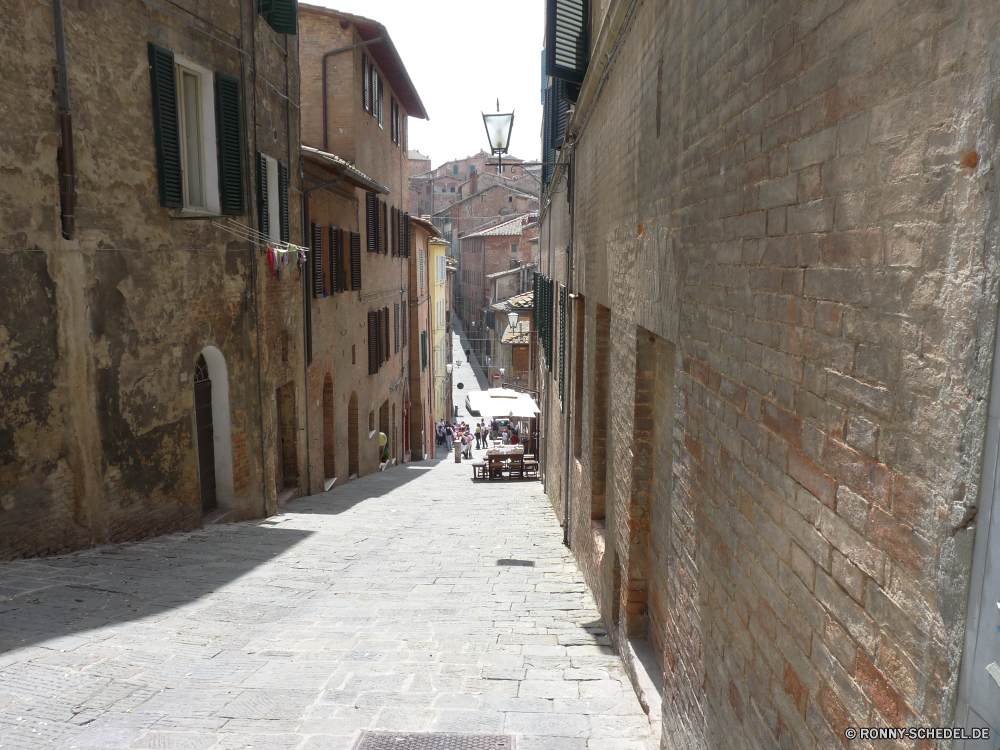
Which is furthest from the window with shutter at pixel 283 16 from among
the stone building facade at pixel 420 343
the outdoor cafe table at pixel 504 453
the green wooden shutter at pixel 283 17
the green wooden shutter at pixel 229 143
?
the stone building facade at pixel 420 343

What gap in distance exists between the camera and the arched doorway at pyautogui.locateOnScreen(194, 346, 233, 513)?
30.8 ft

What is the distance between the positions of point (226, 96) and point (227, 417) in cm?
380

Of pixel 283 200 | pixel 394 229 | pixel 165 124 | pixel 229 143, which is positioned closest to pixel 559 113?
pixel 283 200

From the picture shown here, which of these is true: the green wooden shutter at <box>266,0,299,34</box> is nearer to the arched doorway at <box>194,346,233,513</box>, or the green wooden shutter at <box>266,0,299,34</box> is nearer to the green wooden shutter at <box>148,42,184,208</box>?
the green wooden shutter at <box>148,42,184,208</box>

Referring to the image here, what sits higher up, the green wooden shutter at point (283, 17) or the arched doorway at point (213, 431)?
the green wooden shutter at point (283, 17)

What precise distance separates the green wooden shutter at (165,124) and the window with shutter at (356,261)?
26.1 feet

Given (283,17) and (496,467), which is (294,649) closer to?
(283,17)

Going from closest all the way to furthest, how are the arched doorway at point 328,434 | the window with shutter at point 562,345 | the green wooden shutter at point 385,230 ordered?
the window with shutter at point 562,345
the arched doorway at point 328,434
the green wooden shutter at point 385,230

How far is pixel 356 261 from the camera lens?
16.6m

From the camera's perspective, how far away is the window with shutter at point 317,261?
13352 mm

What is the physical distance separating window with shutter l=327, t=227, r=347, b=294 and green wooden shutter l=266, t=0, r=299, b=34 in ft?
13.9

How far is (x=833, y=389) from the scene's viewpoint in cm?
199

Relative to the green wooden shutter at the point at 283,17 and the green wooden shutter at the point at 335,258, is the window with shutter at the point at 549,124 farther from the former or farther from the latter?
the green wooden shutter at the point at 335,258

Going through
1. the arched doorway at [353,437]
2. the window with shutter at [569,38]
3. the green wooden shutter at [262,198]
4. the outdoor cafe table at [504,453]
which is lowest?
the outdoor cafe table at [504,453]
